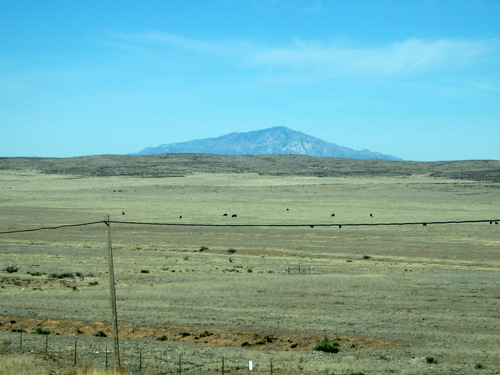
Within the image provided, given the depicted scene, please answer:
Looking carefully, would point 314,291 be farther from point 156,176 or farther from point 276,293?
point 156,176

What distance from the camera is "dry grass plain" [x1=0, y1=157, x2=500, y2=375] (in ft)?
65.8

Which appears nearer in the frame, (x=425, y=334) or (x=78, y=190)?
(x=425, y=334)

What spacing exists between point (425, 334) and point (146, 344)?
978 cm

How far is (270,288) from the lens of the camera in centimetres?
3061

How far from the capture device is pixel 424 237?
52.5 metres

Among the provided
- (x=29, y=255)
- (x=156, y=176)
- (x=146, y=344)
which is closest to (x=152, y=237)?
(x=29, y=255)

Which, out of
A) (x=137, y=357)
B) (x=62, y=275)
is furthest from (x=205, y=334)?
(x=62, y=275)

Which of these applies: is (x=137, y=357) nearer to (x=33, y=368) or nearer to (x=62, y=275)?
(x=33, y=368)

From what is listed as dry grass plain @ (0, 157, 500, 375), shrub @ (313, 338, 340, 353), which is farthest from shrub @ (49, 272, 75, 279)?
shrub @ (313, 338, 340, 353)

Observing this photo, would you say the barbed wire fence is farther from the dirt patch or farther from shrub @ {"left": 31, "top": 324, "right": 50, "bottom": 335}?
the dirt patch

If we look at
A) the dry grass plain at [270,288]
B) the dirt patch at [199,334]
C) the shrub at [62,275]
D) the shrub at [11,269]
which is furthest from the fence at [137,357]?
the shrub at [11,269]

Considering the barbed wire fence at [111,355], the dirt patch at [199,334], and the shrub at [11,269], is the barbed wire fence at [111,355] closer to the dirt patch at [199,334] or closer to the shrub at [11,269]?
the dirt patch at [199,334]

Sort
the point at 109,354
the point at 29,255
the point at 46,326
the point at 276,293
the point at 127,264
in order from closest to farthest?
the point at 109,354
the point at 46,326
the point at 276,293
the point at 127,264
the point at 29,255

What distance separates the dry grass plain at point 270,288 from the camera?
65.8ft
